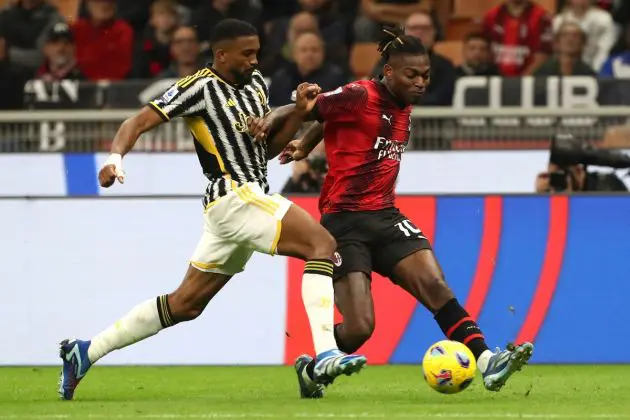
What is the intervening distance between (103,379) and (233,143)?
8.60ft

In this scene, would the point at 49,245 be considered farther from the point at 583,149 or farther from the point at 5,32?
the point at 5,32

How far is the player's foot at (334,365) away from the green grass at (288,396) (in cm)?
17

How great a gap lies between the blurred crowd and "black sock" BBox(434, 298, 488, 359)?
553cm

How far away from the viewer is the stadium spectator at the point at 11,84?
47.6 feet

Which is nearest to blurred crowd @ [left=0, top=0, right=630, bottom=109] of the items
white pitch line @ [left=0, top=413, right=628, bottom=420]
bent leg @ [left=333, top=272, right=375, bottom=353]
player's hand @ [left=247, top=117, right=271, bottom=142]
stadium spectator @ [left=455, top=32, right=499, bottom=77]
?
stadium spectator @ [left=455, top=32, right=499, bottom=77]

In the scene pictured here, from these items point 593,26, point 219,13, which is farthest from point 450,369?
point 219,13

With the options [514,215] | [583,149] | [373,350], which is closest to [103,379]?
[373,350]

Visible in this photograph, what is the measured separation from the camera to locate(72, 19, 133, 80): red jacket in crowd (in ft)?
52.0

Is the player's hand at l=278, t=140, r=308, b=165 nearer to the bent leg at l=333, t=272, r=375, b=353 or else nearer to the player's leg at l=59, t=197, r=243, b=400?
the player's leg at l=59, t=197, r=243, b=400

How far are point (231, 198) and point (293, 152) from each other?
2.18 ft

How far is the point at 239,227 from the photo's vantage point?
8.29m

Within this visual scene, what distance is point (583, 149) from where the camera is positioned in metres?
11.9

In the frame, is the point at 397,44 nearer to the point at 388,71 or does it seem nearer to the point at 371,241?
the point at 388,71

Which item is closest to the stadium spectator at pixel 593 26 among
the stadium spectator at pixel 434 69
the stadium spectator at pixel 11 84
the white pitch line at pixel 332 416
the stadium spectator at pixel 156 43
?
the stadium spectator at pixel 434 69
